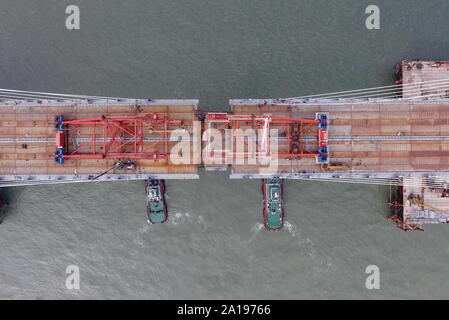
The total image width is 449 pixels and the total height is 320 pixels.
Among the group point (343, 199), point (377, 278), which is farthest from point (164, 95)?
point (377, 278)

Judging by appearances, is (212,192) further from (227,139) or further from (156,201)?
(227,139)

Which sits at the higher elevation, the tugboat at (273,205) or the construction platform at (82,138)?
the construction platform at (82,138)

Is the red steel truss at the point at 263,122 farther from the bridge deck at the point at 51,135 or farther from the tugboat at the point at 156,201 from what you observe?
the tugboat at the point at 156,201

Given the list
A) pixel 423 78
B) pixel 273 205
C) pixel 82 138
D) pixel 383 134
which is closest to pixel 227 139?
pixel 273 205

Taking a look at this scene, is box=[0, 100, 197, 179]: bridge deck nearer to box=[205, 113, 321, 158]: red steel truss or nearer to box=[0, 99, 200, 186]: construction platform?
box=[0, 99, 200, 186]: construction platform

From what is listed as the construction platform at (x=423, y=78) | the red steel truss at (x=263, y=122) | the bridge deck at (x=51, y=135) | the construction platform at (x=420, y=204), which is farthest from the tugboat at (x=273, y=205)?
the construction platform at (x=423, y=78)

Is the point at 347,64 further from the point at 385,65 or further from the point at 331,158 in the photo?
the point at 331,158
